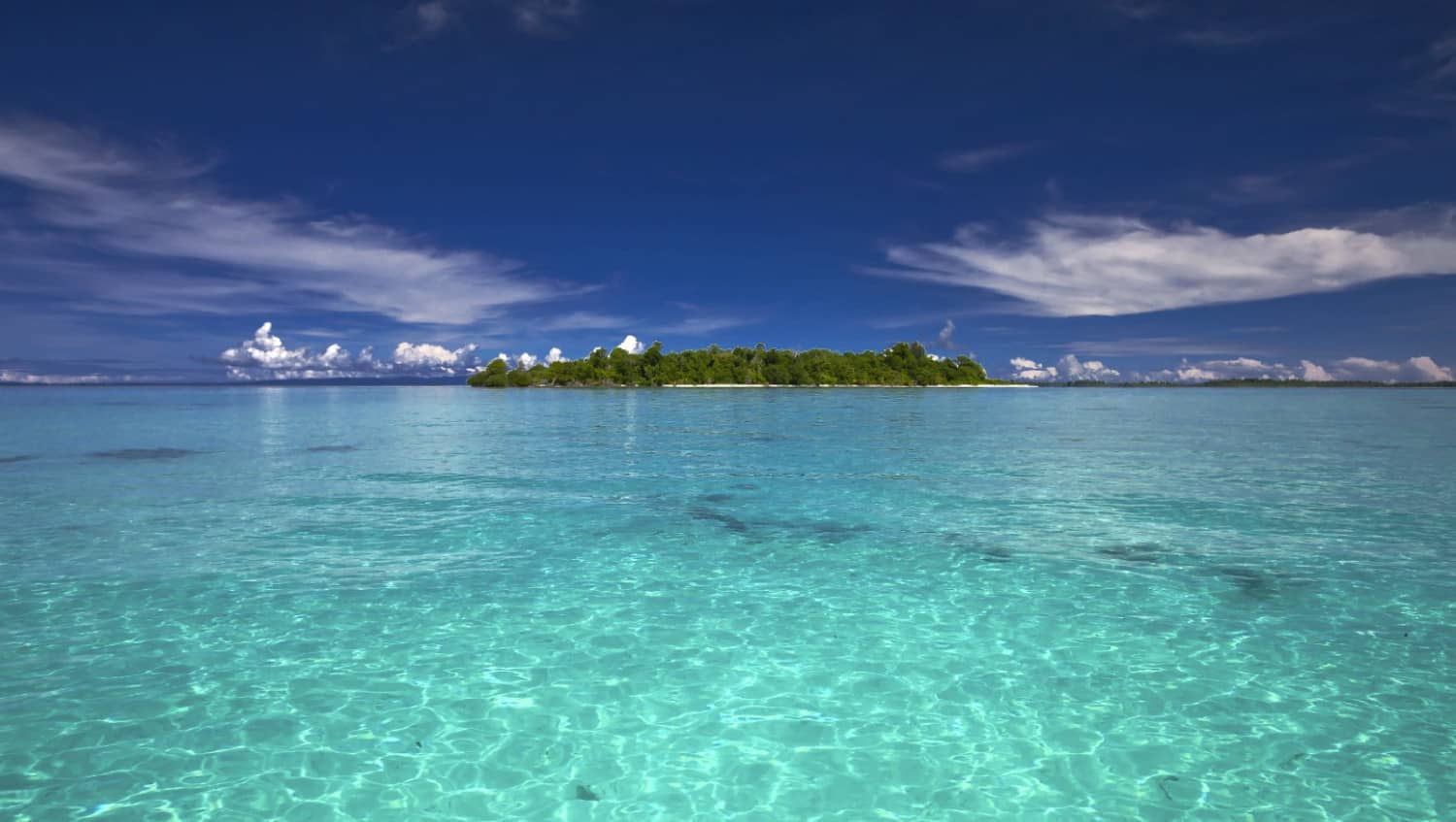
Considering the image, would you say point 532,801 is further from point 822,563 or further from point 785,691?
point 822,563

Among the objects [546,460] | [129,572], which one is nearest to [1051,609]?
[129,572]

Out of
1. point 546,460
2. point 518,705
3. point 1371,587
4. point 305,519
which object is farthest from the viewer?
point 546,460

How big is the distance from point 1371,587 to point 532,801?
17756 mm

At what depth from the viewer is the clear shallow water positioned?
8383 mm

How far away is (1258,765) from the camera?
8758mm

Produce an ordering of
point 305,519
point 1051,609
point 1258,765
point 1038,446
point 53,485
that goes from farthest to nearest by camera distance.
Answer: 1. point 1038,446
2. point 53,485
3. point 305,519
4. point 1051,609
5. point 1258,765

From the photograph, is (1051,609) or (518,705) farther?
(1051,609)

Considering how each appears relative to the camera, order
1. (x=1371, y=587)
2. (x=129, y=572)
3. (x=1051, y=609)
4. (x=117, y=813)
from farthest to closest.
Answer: (x=129, y=572)
(x=1371, y=587)
(x=1051, y=609)
(x=117, y=813)

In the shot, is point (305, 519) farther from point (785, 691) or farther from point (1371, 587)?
point (1371, 587)

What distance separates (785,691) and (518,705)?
389 centimetres

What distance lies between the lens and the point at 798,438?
176 feet

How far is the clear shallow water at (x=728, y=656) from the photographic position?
8.38 meters

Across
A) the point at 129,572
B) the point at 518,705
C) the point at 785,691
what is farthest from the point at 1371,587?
the point at 129,572

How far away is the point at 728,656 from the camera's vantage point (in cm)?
1212
